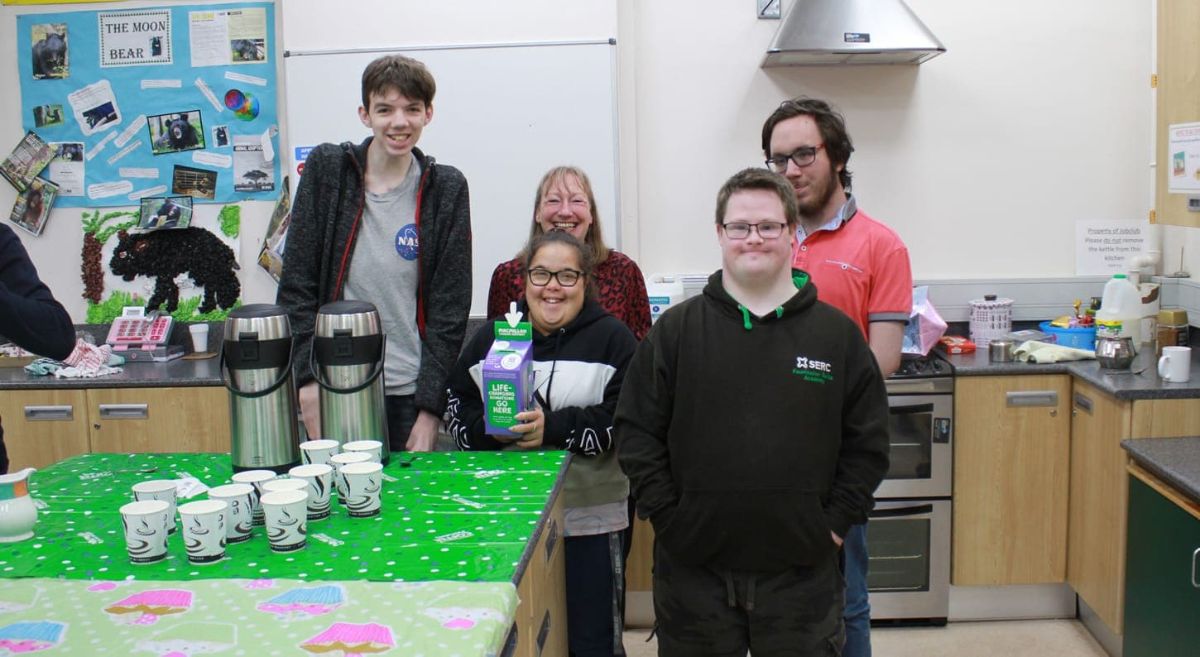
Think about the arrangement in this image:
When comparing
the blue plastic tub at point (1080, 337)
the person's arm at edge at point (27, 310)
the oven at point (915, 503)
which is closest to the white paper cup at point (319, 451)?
the person's arm at edge at point (27, 310)

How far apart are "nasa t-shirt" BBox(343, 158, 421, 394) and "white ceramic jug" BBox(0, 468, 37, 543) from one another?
852 millimetres

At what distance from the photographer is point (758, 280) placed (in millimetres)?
1835

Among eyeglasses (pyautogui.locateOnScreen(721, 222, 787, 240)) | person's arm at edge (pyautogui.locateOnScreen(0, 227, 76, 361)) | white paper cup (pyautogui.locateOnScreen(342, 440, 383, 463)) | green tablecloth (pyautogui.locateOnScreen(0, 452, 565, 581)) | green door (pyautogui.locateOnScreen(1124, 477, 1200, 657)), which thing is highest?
eyeglasses (pyautogui.locateOnScreen(721, 222, 787, 240))

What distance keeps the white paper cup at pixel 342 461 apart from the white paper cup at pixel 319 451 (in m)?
0.02

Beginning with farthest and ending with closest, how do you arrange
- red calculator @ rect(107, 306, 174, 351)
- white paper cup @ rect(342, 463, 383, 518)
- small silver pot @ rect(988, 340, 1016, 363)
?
red calculator @ rect(107, 306, 174, 351)
small silver pot @ rect(988, 340, 1016, 363)
white paper cup @ rect(342, 463, 383, 518)

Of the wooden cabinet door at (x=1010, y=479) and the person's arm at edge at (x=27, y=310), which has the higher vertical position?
the person's arm at edge at (x=27, y=310)

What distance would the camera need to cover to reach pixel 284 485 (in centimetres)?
163

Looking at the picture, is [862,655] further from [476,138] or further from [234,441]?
[476,138]

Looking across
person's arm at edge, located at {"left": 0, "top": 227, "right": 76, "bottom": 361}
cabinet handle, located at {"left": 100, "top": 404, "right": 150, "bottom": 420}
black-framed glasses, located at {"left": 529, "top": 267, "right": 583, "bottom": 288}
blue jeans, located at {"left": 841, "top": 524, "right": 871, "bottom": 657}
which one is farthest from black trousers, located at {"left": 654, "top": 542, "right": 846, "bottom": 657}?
cabinet handle, located at {"left": 100, "top": 404, "right": 150, "bottom": 420}

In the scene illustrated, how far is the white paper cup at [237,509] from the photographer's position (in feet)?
5.18

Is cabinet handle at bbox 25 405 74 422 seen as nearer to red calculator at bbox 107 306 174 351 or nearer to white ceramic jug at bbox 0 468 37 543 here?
red calculator at bbox 107 306 174 351

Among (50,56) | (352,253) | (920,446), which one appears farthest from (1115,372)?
(50,56)

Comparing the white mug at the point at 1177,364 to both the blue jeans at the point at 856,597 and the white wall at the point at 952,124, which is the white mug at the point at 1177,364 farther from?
the blue jeans at the point at 856,597

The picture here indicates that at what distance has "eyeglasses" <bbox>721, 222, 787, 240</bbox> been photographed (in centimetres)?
181
